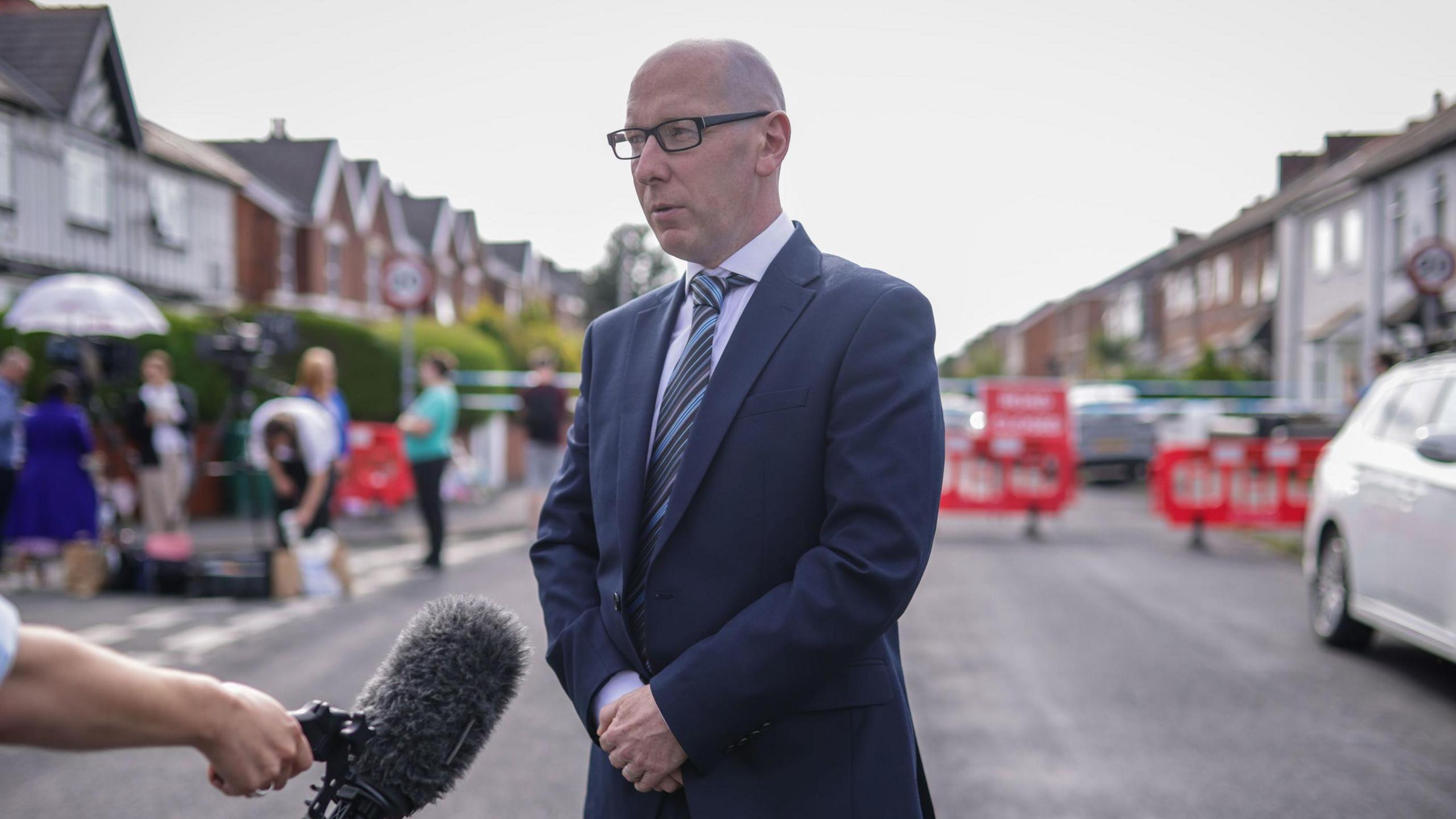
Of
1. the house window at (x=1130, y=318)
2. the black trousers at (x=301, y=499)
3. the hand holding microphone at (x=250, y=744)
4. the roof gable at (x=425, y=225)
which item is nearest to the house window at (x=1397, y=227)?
the house window at (x=1130, y=318)

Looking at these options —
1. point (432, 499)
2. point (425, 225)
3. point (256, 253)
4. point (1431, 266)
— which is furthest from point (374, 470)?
point (425, 225)

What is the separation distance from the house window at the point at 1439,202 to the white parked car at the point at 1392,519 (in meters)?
21.2

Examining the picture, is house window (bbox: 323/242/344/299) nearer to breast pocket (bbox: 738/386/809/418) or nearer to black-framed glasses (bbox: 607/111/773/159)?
black-framed glasses (bbox: 607/111/773/159)

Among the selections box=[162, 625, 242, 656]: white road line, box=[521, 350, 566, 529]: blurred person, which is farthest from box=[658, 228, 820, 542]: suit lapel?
box=[521, 350, 566, 529]: blurred person

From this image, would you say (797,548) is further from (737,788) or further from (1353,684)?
(1353,684)

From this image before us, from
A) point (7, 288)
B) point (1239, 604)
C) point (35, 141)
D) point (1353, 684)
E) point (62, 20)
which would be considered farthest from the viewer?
point (7, 288)

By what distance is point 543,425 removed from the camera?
13438 millimetres

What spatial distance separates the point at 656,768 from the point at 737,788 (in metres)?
0.13

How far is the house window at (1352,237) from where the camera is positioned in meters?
30.0

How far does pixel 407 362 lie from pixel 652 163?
46.9 feet

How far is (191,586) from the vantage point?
31.1 feet

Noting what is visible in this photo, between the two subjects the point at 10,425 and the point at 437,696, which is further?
the point at 10,425

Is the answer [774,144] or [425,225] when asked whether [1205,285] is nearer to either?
[425,225]

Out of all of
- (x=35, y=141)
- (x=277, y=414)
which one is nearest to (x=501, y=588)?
(x=277, y=414)
